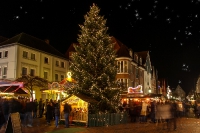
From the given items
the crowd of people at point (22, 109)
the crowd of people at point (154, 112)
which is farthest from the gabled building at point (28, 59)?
the crowd of people at point (154, 112)

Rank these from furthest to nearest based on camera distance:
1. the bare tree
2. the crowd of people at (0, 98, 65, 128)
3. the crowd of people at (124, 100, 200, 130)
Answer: the bare tree → the crowd of people at (124, 100, 200, 130) → the crowd of people at (0, 98, 65, 128)

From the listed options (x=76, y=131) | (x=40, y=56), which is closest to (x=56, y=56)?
(x=40, y=56)

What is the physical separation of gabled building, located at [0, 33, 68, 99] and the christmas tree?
16.0 meters

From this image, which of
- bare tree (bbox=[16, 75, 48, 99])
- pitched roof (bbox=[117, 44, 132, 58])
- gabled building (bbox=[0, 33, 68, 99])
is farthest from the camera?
pitched roof (bbox=[117, 44, 132, 58])

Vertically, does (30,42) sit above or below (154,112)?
above

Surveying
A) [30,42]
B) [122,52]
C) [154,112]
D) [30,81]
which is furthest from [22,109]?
[122,52]

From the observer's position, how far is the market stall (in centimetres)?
1899

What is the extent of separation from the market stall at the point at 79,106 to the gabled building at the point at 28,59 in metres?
17.9

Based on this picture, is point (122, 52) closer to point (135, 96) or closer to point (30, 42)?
point (135, 96)

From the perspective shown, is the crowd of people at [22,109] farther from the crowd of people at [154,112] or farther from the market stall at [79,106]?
the crowd of people at [154,112]

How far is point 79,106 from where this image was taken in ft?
64.3

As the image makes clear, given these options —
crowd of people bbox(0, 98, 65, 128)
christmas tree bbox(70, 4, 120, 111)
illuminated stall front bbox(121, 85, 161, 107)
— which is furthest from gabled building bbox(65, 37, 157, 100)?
crowd of people bbox(0, 98, 65, 128)

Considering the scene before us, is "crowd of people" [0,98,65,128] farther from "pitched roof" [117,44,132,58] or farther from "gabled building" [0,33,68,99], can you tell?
"pitched roof" [117,44,132,58]

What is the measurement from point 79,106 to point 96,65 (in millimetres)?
3774
